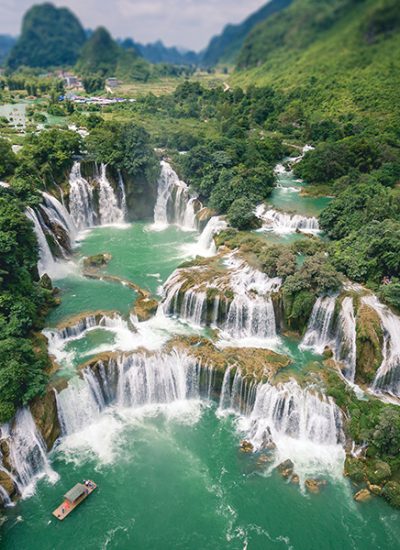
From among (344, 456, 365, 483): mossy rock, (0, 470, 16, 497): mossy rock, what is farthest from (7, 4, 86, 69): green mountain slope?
(344, 456, 365, 483): mossy rock

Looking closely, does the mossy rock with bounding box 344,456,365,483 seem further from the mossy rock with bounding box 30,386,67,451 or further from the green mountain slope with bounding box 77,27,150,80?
the green mountain slope with bounding box 77,27,150,80

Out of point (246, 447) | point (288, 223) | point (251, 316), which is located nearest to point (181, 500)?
point (246, 447)

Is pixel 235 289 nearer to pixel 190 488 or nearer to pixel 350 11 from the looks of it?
pixel 190 488

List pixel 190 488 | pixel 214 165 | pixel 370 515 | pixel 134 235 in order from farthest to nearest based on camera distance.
→ 1. pixel 214 165
2. pixel 134 235
3. pixel 190 488
4. pixel 370 515

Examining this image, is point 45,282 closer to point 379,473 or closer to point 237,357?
point 237,357

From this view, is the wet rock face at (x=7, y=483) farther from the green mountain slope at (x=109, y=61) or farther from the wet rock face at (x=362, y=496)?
the green mountain slope at (x=109, y=61)

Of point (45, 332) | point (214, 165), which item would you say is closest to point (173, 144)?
point (214, 165)
